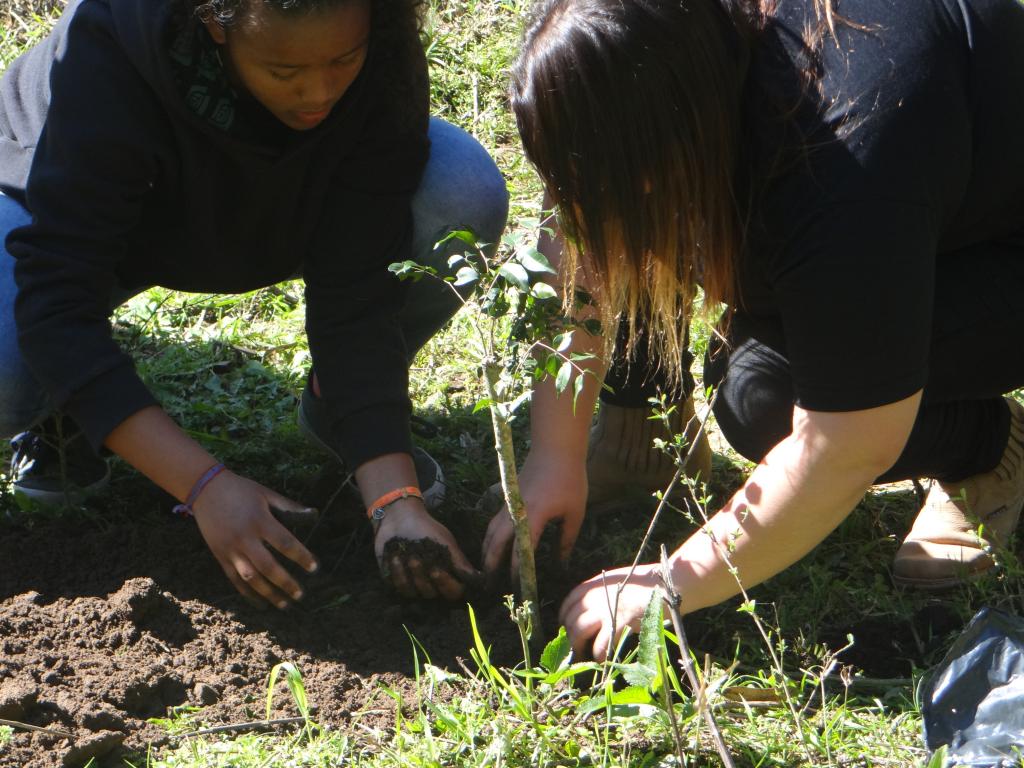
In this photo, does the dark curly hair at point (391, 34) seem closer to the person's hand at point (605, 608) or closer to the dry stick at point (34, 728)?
the person's hand at point (605, 608)

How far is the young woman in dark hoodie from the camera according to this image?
2037 millimetres

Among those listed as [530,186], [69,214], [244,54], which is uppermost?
[244,54]

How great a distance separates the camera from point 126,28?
80.7 inches

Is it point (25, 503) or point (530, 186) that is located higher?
point (530, 186)

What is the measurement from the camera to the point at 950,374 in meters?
2.12

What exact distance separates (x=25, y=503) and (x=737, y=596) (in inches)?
60.4

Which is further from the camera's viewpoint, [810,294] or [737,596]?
[737,596]

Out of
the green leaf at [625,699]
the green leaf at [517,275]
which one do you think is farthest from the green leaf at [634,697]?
the green leaf at [517,275]

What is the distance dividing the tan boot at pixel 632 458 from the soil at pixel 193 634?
0.58 feet

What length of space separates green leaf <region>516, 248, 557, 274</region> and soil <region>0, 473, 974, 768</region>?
68 centimetres

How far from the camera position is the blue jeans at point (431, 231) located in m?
2.38

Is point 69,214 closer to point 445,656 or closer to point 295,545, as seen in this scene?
point 295,545

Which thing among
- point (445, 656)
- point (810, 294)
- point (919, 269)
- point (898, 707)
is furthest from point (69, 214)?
point (898, 707)

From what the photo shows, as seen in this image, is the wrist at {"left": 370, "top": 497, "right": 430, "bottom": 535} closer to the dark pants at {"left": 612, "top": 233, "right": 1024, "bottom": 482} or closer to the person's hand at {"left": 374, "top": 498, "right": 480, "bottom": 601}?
the person's hand at {"left": 374, "top": 498, "right": 480, "bottom": 601}
